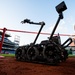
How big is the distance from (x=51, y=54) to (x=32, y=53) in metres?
0.97

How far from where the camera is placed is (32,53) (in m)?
5.36

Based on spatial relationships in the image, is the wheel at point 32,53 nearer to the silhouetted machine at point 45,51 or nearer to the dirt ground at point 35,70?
the silhouetted machine at point 45,51

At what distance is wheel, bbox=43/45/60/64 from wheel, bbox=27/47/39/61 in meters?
0.47

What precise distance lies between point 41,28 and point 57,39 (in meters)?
0.83

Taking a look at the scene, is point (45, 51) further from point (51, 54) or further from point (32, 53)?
point (32, 53)

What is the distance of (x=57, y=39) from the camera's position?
588 centimetres

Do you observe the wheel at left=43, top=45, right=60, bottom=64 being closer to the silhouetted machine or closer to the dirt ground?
the silhouetted machine

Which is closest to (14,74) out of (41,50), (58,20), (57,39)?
(41,50)

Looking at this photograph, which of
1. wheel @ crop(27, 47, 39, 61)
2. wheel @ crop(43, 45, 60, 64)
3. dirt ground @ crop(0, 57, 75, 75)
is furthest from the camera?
wheel @ crop(27, 47, 39, 61)

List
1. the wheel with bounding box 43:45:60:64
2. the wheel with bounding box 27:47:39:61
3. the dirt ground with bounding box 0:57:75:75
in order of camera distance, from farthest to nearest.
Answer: the wheel with bounding box 27:47:39:61, the wheel with bounding box 43:45:60:64, the dirt ground with bounding box 0:57:75:75

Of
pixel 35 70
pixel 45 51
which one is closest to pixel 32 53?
pixel 45 51

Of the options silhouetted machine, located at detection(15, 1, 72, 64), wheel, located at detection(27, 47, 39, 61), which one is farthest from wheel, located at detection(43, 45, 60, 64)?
wheel, located at detection(27, 47, 39, 61)

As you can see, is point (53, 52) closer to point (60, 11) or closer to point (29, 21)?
point (60, 11)

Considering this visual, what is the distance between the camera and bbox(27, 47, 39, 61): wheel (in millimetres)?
5160
